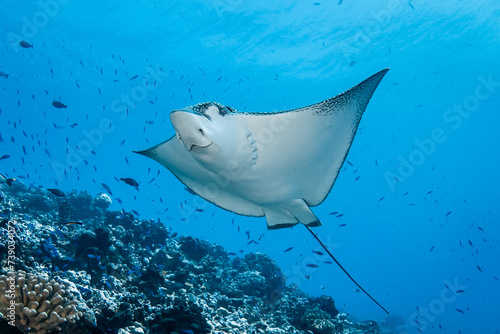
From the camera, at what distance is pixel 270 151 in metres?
3.35

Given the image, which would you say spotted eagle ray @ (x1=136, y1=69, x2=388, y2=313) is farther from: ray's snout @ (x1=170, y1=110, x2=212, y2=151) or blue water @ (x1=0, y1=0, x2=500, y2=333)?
blue water @ (x1=0, y1=0, x2=500, y2=333)

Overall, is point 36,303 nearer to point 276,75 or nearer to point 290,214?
point 290,214

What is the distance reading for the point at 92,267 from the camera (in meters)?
6.07

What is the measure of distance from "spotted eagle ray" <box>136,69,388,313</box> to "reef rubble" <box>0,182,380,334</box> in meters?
2.07

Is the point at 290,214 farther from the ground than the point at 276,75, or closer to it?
closer to it

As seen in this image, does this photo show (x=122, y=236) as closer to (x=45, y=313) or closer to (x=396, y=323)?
(x=45, y=313)

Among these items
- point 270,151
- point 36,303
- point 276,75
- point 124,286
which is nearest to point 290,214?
point 270,151

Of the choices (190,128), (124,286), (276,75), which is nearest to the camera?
(190,128)

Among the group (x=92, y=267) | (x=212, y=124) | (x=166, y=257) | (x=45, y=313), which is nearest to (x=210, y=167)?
(x=212, y=124)

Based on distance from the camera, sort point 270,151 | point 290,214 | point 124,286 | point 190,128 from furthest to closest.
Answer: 1. point 124,286
2. point 290,214
3. point 270,151
4. point 190,128

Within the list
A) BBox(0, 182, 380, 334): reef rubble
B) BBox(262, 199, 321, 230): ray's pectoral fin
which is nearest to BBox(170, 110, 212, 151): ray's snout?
BBox(262, 199, 321, 230): ray's pectoral fin

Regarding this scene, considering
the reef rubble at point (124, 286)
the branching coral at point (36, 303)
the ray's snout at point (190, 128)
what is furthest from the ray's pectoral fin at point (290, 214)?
the branching coral at point (36, 303)

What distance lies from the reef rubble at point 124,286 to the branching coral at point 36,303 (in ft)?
0.04

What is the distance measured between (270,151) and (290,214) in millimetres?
1248
